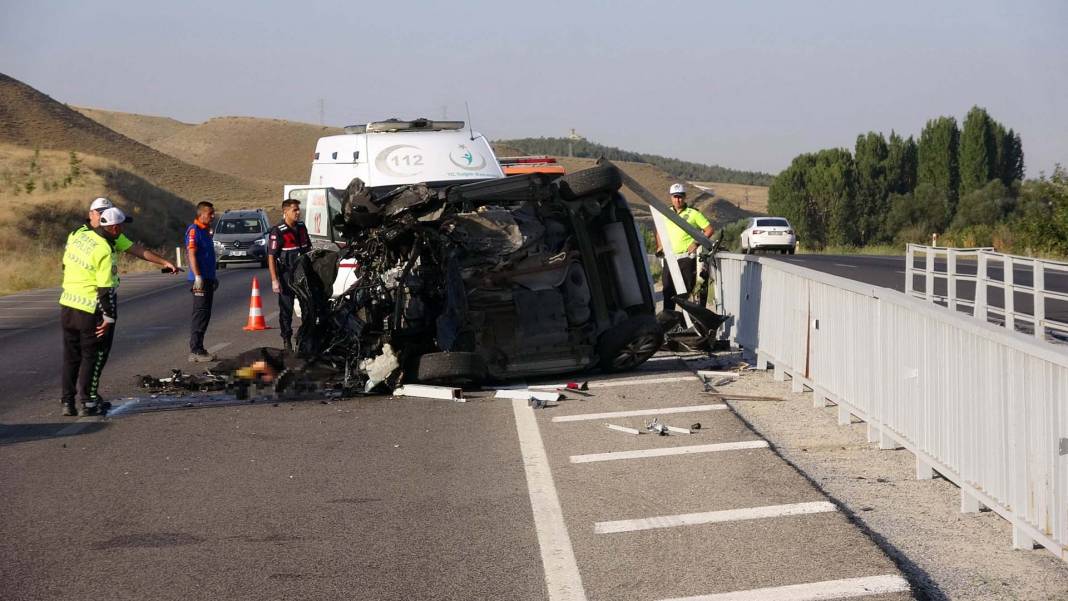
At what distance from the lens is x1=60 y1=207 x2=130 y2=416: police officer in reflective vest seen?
10.7m

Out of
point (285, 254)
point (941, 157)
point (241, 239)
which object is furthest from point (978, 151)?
point (285, 254)

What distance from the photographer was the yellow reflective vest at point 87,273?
1072 centimetres

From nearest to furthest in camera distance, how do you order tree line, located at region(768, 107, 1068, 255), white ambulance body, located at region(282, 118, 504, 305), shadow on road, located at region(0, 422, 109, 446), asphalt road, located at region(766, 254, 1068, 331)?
shadow on road, located at region(0, 422, 109, 446)
white ambulance body, located at region(282, 118, 504, 305)
asphalt road, located at region(766, 254, 1068, 331)
tree line, located at region(768, 107, 1068, 255)

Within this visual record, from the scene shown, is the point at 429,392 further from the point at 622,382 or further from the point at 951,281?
the point at 951,281

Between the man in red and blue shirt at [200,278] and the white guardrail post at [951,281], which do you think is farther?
the white guardrail post at [951,281]

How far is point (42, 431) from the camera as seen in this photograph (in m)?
10.1

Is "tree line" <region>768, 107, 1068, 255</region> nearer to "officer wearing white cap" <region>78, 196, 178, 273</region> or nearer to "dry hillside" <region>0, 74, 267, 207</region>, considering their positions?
"dry hillside" <region>0, 74, 267, 207</region>

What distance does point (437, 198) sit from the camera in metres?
11.5

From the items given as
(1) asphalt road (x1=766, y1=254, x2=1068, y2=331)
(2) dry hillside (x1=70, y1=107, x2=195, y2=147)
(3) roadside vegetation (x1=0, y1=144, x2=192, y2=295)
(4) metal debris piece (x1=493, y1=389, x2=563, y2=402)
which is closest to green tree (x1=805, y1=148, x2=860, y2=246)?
(3) roadside vegetation (x1=0, y1=144, x2=192, y2=295)

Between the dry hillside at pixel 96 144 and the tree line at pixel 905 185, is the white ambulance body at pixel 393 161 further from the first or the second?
the dry hillside at pixel 96 144

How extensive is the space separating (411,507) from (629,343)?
542 cm

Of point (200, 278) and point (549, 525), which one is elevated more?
point (200, 278)

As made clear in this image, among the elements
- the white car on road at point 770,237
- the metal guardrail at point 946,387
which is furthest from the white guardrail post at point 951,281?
the white car on road at point 770,237

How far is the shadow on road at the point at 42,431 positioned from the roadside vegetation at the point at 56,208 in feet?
81.5
